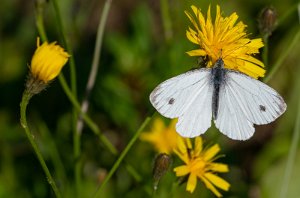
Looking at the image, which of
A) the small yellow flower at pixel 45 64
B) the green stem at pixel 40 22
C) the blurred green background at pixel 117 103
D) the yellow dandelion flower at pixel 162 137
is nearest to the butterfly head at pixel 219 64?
the small yellow flower at pixel 45 64

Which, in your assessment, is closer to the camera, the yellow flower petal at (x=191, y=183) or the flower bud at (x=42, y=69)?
the flower bud at (x=42, y=69)

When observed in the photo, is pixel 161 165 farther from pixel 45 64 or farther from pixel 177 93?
pixel 45 64

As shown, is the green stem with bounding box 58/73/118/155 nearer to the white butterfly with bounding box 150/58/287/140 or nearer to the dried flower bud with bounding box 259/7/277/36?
the white butterfly with bounding box 150/58/287/140

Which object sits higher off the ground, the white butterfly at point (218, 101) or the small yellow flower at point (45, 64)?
the small yellow flower at point (45, 64)

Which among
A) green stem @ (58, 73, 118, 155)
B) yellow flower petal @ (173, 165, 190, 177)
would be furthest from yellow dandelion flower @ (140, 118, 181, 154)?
yellow flower petal @ (173, 165, 190, 177)

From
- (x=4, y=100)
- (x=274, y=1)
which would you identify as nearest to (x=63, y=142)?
(x=4, y=100)

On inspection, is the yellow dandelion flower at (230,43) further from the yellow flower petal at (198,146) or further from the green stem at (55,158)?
the green stem at (55,158)

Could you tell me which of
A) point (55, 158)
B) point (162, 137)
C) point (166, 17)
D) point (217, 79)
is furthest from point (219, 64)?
point (162, 137)

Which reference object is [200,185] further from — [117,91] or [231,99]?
[231,99]
